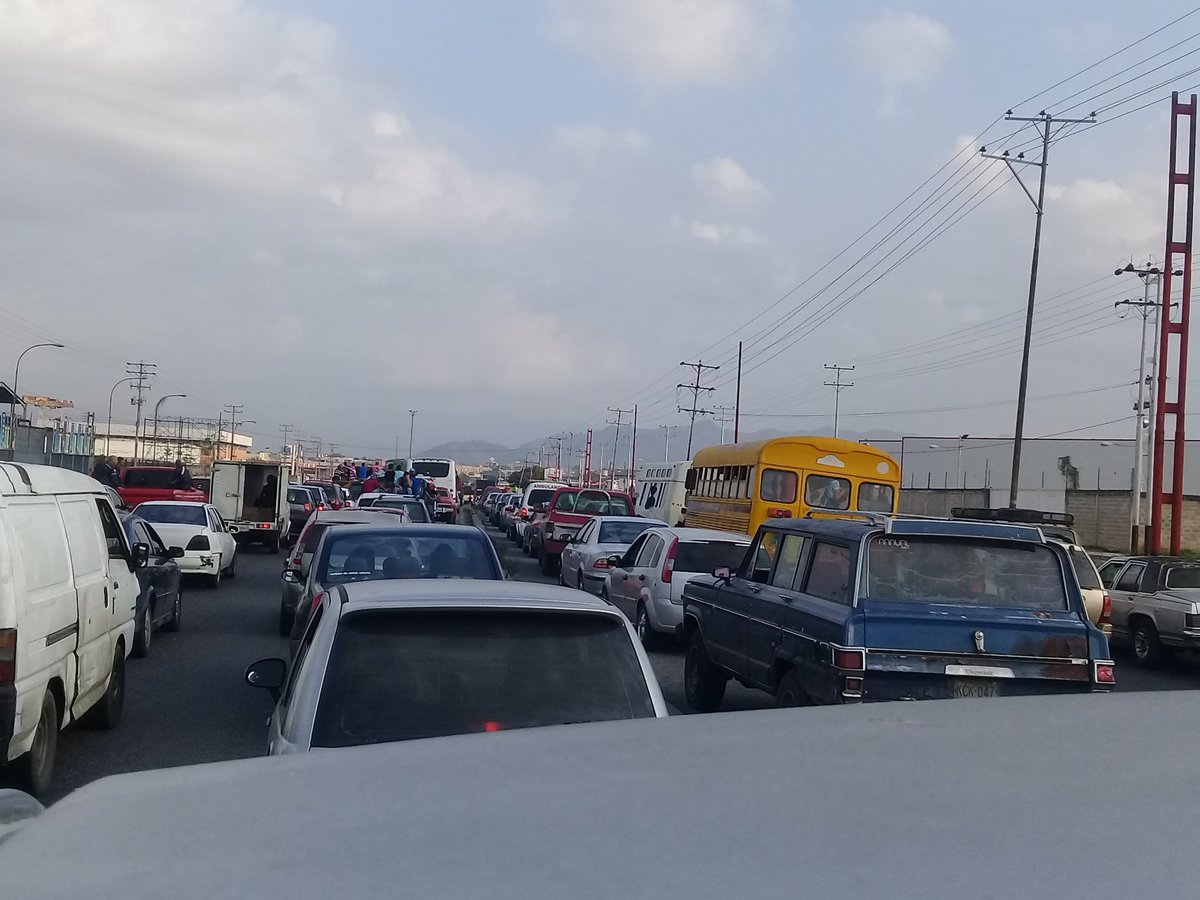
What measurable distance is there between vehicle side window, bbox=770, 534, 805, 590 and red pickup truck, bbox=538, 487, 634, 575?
1722cm

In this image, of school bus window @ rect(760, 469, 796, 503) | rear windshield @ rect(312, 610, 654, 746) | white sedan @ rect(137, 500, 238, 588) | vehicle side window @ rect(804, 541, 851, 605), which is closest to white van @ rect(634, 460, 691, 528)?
school bus window @ rect(760, 469, 796, 503)

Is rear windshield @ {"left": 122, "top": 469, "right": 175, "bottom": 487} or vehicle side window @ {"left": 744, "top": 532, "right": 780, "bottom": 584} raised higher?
vehicle side window @ {"left": 744, "top": 532, "right": 780, "bottom": 584}

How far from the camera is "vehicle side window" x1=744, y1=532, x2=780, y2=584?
10633 mm

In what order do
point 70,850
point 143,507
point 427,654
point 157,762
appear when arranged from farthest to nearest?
1. point 143,507
2. point 157,762
3. point 427,654
4. point 70,850

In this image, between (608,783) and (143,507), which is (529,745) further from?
(143,507)

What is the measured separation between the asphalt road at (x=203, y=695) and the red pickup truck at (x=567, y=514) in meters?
9.13

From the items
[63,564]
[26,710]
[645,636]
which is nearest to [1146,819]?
[26,710]

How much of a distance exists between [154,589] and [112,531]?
168 inches

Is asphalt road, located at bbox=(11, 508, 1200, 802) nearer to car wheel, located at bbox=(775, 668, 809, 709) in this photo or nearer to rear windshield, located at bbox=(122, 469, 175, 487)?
car wheel, located at bbox=(775, 668, 809, 709)

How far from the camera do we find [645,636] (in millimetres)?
15523

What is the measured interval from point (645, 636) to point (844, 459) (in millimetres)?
9218

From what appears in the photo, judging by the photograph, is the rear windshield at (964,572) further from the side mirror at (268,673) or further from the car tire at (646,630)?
the car tire at (646,630)

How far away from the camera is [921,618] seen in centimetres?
836

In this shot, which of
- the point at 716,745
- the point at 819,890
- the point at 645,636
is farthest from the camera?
the point at 645,636
